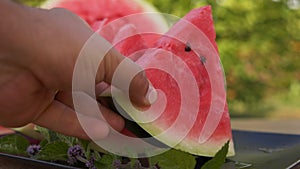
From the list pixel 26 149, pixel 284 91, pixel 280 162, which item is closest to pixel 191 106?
pixel 280 162

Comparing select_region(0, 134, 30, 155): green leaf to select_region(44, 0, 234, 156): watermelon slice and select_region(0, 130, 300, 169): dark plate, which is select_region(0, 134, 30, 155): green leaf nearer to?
select_region(0, 130, 300, 169): dark plate

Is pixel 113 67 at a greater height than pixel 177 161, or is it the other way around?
pixel 113 67

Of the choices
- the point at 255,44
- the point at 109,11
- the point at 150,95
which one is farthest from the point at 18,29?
the point at 255,44

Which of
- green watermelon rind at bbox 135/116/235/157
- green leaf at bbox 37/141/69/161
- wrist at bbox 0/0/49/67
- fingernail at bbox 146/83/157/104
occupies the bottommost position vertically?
green leaf at bbox 37/141/69/161

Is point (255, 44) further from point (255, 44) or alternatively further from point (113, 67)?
point (113, 67)

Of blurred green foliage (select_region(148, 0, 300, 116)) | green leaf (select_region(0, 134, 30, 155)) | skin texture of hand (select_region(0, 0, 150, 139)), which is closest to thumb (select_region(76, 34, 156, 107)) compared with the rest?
skin texture of hand (select_region(0, 0, 150, 139))

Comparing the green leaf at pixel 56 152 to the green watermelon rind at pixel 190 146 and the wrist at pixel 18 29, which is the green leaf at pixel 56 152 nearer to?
the green watermelon rind at pixel 190 146
